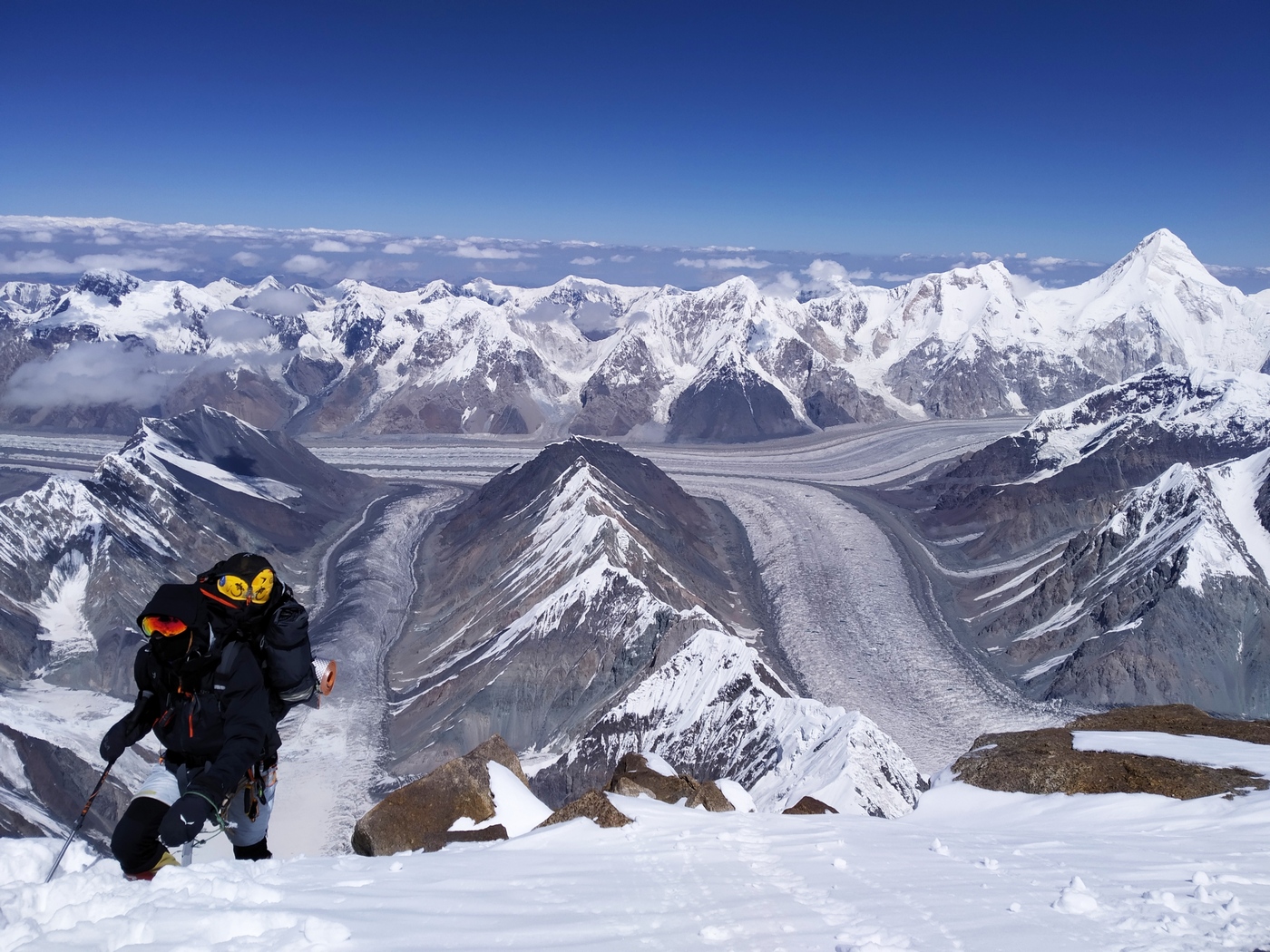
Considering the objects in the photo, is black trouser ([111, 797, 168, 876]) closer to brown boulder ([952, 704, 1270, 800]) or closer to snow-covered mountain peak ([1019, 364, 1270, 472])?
brown boulder ([952, 704, 1270, 800])

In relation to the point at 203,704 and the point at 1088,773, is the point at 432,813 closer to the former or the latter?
the point at 203,704

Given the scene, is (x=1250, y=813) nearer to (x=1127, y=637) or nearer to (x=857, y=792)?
(x=857, y=792)

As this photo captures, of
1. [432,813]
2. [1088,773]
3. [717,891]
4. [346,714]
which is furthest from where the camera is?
[346,714]

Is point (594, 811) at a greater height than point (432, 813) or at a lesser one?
greater

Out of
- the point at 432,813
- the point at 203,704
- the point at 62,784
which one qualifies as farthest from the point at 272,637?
the point at 62,784

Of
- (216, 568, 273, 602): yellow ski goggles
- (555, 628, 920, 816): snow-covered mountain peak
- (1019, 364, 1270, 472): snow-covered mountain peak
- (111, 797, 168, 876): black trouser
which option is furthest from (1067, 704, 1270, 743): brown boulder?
(1019, 364, 1270, 472): snow-covered mountain peak

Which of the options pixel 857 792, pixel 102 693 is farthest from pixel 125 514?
pixel 857 792

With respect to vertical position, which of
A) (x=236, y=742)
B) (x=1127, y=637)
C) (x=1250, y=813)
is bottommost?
(x=1127, y=637)

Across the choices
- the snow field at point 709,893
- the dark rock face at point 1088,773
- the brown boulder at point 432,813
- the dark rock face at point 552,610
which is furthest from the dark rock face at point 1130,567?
the brown boulder at point 432,813
